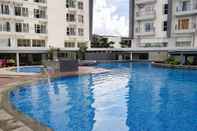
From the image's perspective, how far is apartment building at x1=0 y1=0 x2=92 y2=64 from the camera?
112ft

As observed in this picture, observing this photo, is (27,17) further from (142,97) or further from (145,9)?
(142,97)

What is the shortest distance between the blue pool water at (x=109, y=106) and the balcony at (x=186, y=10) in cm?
2286

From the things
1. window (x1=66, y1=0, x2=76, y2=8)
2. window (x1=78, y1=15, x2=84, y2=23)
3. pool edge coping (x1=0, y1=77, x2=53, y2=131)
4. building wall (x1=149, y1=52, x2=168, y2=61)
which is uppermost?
window (x1=66, y1=0, x2=76, y2=8)

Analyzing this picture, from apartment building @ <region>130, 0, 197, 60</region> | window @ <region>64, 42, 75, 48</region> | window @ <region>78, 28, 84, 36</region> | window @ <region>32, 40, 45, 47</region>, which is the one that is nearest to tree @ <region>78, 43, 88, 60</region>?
window @ <region>64, 42, 75, 48</region>

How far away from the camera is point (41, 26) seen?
37750 mm

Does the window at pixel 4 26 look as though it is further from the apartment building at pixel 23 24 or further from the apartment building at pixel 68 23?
the apartment building at pixel 68 23

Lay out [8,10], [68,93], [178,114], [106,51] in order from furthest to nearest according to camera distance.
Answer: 1. [106,51]
2. [8,10]
3. [68,93]
4. [178,114]

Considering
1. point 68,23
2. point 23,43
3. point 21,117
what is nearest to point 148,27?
point 68,23

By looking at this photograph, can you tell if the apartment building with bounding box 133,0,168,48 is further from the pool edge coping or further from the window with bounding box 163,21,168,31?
the pool edge coping

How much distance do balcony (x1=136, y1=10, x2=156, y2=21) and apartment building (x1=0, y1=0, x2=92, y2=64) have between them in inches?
362

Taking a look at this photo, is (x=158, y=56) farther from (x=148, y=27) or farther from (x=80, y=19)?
(x=80, y=19)

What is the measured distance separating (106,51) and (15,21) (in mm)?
18029

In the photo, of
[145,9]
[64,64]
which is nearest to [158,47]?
[145,9]

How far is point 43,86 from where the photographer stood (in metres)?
16.6
